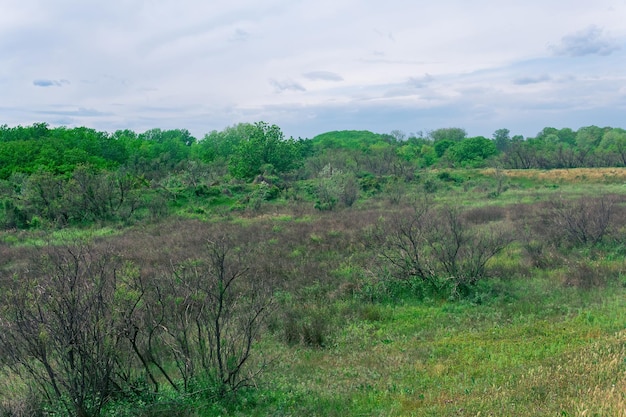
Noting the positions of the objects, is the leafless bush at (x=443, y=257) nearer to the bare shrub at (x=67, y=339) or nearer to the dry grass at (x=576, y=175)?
the bare shrub at (x=67, y=339)

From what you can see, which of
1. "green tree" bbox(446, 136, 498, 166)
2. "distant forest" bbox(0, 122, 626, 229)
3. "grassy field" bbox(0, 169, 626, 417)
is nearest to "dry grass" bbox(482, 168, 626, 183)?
"distant forest" bbox(0, 122, 626, 229)

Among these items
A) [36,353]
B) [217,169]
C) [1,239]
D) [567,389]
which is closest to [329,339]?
[567,389]

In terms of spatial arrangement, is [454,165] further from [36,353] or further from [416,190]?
[36,353]

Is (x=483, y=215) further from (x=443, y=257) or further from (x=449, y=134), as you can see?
(x=449, y=134)

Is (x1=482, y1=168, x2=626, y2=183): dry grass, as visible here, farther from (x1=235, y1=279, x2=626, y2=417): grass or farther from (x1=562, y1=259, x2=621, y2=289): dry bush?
(x1=235, y1=279, x2=626, y2=417): grass

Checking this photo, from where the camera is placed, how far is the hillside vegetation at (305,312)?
6.21 metres

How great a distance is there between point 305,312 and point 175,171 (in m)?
43.3

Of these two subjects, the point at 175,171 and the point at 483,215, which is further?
the point at 175,171

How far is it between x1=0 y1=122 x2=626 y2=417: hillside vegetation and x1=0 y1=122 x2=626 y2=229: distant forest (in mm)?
314

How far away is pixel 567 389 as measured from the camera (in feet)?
19.4

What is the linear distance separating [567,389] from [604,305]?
544cm

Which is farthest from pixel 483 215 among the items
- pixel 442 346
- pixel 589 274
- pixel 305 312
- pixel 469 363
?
pixel 469 363

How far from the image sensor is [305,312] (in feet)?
35.6

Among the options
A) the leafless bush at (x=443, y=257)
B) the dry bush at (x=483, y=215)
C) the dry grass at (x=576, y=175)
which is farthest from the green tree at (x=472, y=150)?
the leafless bush at (x=443, y=257)
